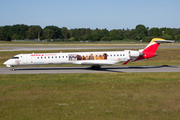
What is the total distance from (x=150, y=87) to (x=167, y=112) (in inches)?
247

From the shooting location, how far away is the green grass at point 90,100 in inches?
479

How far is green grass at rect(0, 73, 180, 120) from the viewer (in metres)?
12.2

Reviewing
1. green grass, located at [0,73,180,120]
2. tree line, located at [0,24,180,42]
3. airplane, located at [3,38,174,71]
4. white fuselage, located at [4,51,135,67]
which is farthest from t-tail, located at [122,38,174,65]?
tree line, located at [0,24,180,42]

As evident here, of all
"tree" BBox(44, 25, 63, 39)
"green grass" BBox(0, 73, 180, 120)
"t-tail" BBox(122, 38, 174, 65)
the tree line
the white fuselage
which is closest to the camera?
"green grass" BBox(0, 73, 180, 120)

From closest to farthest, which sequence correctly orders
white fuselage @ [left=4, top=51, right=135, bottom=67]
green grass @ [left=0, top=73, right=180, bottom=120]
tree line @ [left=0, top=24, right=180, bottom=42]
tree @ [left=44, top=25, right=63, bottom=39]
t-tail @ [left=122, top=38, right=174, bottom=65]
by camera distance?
green grass @ [left=0, top=73, right=180, bottom=120], white fuselage @ [left=4, top=51, right=135, bottom=67], t-tail @ [left=122, top=38, right=174, bottom=65], tree line @ [left=0, top=24, right=180, bottom=42], tree @ [left=44, top=25, right=63, bottom=39]

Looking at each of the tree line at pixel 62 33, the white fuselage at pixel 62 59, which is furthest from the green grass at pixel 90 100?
the tree line at pixel 62 33

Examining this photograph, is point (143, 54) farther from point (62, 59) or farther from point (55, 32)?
point (55, 32)

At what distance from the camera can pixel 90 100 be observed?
14.8 meters

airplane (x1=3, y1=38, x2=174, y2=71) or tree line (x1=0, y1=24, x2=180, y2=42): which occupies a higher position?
tree line (x1=0, y1=24, x2=180, y2=42)

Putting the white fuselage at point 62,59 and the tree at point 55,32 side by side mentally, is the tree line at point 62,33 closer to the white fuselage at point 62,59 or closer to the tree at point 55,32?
the tree at point 55,32

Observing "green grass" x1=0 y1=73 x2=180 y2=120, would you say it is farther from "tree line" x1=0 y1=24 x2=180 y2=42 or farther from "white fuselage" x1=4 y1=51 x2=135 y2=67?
"tree line" x1=0 y1=24 x2=180 y2=42

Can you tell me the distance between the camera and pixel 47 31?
6388 inches

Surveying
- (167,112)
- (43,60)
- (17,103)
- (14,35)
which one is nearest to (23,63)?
(43,60)

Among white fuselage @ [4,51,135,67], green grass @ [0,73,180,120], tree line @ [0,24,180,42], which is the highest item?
tree line @ [0,24,180,42]
